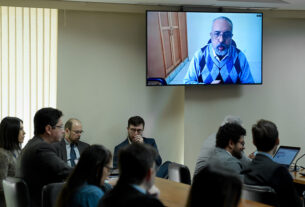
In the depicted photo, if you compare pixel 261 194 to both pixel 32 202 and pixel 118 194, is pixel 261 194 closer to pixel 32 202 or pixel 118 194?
pixel 118 194

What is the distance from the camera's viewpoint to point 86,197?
2930 millimetres

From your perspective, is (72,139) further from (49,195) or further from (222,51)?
(49,195)

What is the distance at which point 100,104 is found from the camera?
22.6 feet

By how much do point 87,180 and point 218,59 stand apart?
412 cm

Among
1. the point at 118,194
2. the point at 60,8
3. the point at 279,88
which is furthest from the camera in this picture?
the point at 279,88

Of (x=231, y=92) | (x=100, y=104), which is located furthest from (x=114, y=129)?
(x=231, y=92)

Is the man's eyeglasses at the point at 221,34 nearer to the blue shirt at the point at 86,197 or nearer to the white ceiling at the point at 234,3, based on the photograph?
the white ceiling at the point at 234,3

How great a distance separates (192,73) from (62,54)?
1688 mm

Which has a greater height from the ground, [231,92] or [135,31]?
[135,31]

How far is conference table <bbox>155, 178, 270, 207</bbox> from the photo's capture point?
349 centimetres

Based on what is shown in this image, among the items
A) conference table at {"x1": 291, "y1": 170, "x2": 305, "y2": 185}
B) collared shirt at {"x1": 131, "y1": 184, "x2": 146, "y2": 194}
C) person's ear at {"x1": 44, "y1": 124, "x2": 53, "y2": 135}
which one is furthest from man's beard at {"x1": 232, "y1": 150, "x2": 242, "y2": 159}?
collared shirt at {"x1": 131, "y1": 184, "x2": 146, "y2": 194}

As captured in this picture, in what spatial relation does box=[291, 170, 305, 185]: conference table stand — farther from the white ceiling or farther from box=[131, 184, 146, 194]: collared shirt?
box=[131, 184, 146, 194]: collared shirt

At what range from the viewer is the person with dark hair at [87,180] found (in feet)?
9.45

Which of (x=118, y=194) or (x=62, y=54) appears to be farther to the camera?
(x=62, y=54)
